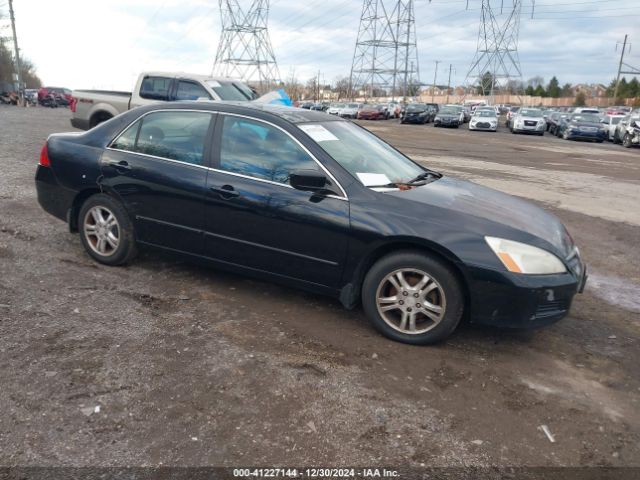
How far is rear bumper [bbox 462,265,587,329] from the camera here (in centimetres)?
353

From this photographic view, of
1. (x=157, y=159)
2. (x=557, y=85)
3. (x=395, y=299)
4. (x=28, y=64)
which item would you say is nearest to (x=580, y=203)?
(x=395, y=299)

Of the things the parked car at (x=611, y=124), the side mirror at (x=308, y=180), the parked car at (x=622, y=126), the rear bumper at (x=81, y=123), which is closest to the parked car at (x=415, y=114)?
the parked car at (x=611, y=124)

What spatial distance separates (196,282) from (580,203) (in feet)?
25.0

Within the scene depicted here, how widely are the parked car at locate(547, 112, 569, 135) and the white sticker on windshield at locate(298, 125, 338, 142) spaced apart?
32159 millimetres

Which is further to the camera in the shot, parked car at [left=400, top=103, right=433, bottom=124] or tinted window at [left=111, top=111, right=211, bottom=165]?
parked car at [left=400, top=103, right=433, bottom=124]

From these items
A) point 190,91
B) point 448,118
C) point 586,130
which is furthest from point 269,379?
point 448,118

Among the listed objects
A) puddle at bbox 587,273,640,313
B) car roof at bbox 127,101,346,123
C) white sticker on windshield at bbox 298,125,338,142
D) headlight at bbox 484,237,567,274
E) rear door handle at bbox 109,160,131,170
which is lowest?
puddle at bbox 587,273,640,313

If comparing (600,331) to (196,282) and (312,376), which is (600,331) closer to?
(312,376)

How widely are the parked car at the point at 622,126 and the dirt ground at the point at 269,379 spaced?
2479cm

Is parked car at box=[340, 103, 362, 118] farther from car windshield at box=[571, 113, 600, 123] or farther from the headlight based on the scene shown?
the headlight

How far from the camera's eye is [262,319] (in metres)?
4.09

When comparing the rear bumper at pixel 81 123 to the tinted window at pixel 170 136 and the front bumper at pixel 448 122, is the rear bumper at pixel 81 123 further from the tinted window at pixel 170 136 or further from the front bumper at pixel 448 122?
the front bumper at pixel 448 122

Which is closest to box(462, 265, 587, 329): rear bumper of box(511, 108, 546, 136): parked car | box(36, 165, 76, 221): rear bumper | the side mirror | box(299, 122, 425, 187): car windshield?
box(299, 122, 425, 187): car windshield

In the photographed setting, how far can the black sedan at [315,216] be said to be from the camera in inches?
143
